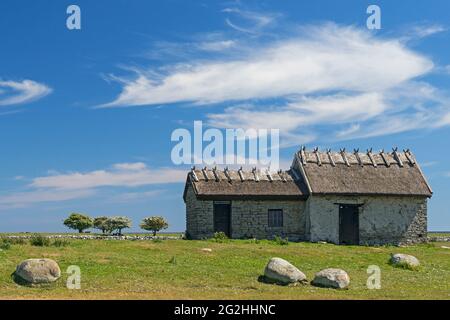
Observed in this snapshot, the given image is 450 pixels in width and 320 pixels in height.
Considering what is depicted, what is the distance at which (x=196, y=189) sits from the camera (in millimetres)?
45094

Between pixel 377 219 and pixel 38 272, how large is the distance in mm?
29502

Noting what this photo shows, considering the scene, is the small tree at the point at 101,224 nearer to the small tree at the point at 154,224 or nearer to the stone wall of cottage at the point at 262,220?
the small tree at the point at 154,224

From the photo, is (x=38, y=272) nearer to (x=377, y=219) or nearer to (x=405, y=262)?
(x=405, y=262)

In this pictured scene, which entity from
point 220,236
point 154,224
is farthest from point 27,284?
point 154,224

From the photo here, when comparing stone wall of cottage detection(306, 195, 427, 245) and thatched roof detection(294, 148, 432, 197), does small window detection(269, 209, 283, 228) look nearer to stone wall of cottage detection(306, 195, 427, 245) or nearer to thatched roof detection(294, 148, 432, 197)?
stone wall of cottage detection(306, 195, 427, 245)

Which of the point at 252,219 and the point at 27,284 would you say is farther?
the point at 252,219

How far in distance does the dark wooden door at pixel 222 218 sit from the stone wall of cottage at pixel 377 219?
5.91m

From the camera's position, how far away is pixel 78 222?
66188 millimetres

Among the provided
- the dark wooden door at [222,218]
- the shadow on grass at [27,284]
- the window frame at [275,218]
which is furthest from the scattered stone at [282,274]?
the window frame at [275,218]

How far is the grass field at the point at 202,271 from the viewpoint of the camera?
2319cm
